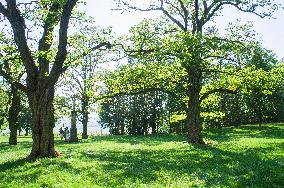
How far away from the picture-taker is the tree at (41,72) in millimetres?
23967

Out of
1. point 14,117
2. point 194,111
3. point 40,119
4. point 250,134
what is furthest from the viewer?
point 250,134

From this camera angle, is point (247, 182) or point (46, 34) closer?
point (247, 182)

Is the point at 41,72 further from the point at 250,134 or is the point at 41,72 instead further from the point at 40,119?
the point at 250,134

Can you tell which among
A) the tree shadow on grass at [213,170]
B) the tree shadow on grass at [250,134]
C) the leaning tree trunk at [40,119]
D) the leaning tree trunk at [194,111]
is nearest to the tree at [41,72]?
the leaning tree trunk at [40,119]

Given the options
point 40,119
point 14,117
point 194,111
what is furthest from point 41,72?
point 14,117

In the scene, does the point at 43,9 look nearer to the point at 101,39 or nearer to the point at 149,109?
the point at 101,39

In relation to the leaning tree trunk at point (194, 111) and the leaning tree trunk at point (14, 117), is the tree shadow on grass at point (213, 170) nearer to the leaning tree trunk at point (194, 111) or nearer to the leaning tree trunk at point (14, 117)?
the leaning tree trunk at point (194, 111)

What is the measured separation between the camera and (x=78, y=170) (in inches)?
715

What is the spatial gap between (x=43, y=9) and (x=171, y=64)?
1286cm

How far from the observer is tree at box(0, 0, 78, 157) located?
24.0 metres

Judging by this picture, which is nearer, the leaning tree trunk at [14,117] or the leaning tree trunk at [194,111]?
the leaning tree trunk at [194,111]

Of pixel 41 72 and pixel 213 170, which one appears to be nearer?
pixel 213 170

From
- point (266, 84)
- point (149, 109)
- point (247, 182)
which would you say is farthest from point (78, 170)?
point (149, 109)

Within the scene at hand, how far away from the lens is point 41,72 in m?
25.9
